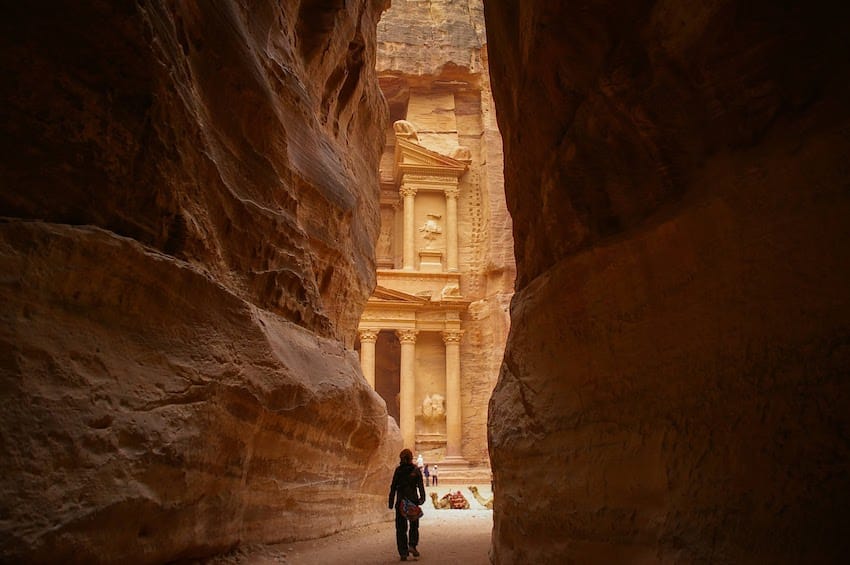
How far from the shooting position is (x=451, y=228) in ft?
94.7

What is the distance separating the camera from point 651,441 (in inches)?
134

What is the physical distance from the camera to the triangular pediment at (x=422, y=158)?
94.3ft

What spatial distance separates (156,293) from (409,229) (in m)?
24.9

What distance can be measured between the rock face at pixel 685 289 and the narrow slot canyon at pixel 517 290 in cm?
1

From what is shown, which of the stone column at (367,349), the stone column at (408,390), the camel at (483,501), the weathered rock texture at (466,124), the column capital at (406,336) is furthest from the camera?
the weathered rock texture at (466,124)

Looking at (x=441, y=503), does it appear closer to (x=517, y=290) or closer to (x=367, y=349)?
(x=367, y=349)

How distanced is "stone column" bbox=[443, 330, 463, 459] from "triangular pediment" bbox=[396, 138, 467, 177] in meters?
7.83

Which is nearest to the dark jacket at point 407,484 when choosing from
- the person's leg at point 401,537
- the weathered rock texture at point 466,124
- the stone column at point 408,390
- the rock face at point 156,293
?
the person's leg at point 401,537

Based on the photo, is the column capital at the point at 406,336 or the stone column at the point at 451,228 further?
the stone column at the point at 451,228

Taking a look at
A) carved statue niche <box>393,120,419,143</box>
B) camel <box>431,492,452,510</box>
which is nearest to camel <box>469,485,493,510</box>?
camel <box>431,492,452,510</box>

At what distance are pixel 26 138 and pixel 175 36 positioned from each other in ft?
4.52

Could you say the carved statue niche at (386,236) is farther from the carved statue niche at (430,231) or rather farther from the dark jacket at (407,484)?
the dark jacket at (407,484)

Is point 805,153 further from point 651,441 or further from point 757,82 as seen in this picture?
point 651,441

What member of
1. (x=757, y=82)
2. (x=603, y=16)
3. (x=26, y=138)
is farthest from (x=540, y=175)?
(x=26, y=138)
